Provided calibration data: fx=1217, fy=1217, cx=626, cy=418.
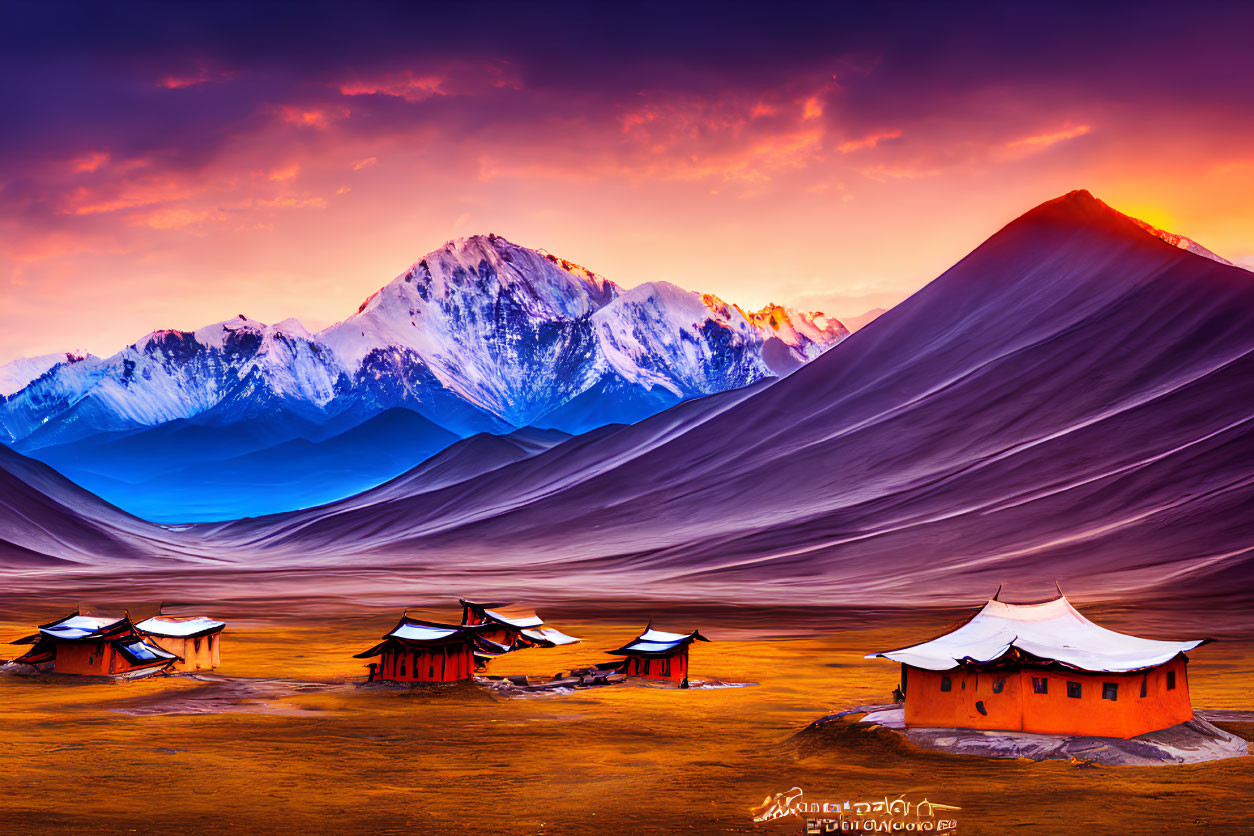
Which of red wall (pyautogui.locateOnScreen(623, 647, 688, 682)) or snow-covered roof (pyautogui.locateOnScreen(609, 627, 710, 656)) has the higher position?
snow-covered roof (pyautogui.locateOnScreen(609, 627, 710, 656))

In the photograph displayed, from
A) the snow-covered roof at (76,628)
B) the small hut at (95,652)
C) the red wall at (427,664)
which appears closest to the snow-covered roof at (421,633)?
the red wall at (427,664)

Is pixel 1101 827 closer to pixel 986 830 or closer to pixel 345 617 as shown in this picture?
pixel 986 830

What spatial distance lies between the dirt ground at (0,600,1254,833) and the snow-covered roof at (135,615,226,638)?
5.13m

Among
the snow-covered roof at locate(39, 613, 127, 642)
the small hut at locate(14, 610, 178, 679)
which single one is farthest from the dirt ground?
the snow-covered roof at locate(39, 613, 127, 642)

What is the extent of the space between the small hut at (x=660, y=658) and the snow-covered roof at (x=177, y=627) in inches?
931

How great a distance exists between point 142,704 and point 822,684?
112 feet

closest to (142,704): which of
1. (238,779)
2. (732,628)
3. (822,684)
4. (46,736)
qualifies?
(46,736)

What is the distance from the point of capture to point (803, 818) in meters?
31.3

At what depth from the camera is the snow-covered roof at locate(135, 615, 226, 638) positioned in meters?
70.8

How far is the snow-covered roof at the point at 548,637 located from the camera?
294 ft

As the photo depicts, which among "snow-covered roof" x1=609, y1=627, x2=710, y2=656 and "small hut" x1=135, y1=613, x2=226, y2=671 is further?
"small hut" x1=135, y1=613, x2=226, y2=671

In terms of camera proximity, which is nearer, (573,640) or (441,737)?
(441,737)

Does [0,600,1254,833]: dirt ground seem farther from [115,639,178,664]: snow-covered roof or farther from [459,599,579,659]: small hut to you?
[459,599,579,659]: small hut

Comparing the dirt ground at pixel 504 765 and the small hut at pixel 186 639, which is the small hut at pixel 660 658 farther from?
the small hut at pixel 186 639
